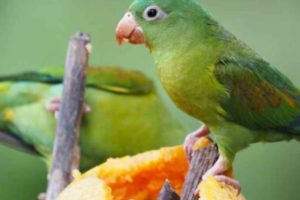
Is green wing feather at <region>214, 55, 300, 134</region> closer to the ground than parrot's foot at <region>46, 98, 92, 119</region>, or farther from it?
closer to the ground

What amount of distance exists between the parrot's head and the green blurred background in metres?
0.67

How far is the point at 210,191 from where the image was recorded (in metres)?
1.69

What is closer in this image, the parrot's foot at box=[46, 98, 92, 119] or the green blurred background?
the green blurred background

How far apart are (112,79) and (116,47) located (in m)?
0.37

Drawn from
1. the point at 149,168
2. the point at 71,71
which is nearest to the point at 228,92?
the point at 149,168

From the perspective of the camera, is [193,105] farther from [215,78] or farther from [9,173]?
[9,173]

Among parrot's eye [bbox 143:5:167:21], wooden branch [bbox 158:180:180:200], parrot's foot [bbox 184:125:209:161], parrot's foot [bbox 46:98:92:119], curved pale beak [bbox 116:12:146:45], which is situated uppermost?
parrot's eye [bbox 143:5:167:21]

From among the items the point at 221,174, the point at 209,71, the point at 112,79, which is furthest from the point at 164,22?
the point at 112,79

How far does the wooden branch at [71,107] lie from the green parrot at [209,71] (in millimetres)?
292

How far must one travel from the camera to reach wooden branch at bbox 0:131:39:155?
9.12 ft

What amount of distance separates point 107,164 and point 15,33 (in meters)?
1.43

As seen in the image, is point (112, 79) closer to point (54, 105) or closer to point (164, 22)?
point (54, 105)

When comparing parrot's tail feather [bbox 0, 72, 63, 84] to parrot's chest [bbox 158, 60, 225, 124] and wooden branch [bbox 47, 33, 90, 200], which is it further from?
parrot's chest [bbox 158, 60, 225, 124]

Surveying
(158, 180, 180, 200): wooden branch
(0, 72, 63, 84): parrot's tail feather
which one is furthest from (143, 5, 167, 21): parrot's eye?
(0, 72, 63, 84): parrot's tail feather
